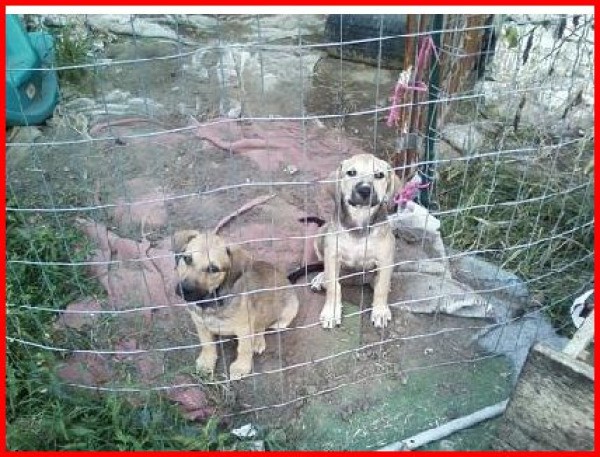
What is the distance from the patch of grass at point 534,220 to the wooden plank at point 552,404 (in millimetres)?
1081

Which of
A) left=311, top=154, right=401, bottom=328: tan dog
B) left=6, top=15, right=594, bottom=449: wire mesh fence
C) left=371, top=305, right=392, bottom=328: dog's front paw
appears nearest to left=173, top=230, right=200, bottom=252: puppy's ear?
left=6, top=15, right=594, bottom=449: wire mesh fence

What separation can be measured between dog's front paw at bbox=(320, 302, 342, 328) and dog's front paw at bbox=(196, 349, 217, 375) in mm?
703

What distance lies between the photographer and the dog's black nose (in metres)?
3.70

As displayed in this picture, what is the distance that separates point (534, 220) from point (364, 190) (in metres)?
1.49

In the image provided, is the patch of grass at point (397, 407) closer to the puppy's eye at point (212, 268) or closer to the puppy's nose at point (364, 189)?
the puppy's eye at point (212, 268)

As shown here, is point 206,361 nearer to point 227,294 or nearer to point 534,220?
point 227,294

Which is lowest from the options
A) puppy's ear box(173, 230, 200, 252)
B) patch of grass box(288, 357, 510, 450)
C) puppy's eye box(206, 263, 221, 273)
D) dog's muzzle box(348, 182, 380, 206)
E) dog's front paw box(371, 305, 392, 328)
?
patch of grass box(288, 357, 510, 450)

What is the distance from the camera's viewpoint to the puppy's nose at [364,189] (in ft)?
12.1

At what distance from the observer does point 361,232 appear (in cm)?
391

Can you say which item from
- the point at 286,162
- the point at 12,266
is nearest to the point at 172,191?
the point at 286,162

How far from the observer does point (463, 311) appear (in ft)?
13.5

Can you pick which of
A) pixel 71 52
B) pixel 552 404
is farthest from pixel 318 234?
pixel 71 52

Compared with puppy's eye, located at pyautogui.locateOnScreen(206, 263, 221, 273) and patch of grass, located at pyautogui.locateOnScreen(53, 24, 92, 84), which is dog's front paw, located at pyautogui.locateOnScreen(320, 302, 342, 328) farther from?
patch of grass, located at pyautogui.locateOnScreen(53, 24, 92, 84)

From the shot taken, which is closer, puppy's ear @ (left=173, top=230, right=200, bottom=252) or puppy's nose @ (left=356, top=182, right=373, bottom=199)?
puppy's ear @ (left=173, top=230, right=200, bottom=252)
